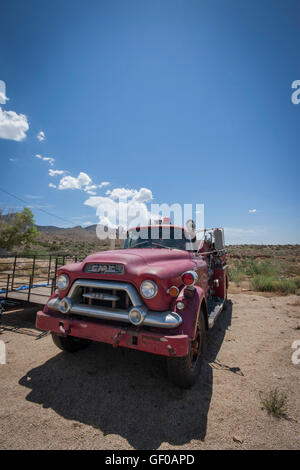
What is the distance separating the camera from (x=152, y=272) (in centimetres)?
272

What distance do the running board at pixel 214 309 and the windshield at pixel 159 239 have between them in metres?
1.32

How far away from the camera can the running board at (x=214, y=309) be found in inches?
157

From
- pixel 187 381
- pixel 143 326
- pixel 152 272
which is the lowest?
Result: pixel 187 381

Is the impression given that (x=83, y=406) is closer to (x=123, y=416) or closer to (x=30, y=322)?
(x=123, y=416)

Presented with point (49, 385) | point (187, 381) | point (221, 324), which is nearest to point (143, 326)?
point (187, 381)

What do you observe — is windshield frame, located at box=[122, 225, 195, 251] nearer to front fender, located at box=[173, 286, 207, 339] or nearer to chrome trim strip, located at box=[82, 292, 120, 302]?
front fender, located at box=[173, 286, 207, 339]

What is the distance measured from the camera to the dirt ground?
2.21 m

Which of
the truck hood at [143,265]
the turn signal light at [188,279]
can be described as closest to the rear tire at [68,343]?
the truck hood at [143,265]

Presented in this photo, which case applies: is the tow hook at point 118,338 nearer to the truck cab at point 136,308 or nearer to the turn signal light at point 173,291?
the truck cab at point 136,308

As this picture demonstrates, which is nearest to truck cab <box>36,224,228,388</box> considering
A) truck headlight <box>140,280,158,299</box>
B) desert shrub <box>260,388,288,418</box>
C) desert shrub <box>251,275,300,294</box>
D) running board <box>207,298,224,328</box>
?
truck headlight <box>140,280,158,299</box>


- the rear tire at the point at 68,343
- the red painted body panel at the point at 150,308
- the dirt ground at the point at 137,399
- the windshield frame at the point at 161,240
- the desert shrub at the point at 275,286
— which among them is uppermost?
the windshield frame at the point at 161,240

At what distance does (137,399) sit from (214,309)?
8.39ft
